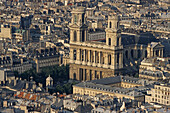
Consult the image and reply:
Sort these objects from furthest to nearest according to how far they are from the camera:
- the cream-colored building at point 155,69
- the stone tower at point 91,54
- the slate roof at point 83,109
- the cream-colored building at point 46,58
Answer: the cream-colored building at point 46,58 < the stone tower at point 91,54 < the cream-colored building at point 155,69 < the slate roof at point 83,109

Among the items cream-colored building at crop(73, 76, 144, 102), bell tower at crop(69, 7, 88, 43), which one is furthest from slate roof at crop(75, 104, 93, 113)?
bell tower at crop(69, 7, 88, 43)

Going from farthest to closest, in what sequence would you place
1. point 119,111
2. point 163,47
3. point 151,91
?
point 163,47
point 151,91
point 119,111

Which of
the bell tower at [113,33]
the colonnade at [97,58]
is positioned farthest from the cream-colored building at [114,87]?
the bell tower at [113,33]

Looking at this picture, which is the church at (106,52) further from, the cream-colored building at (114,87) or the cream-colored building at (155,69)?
the cream-colored building at (114,87)

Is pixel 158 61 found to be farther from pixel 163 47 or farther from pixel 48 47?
pixel 48 47

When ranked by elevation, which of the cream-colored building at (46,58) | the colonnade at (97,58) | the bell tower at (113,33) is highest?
the bell tower at (113,33)

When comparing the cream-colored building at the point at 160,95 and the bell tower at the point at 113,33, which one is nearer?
the cream-colored building at the point at 160,95

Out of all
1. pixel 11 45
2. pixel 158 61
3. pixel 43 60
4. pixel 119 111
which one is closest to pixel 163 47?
pixel 158 61

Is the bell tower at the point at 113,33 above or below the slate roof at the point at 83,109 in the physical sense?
above
